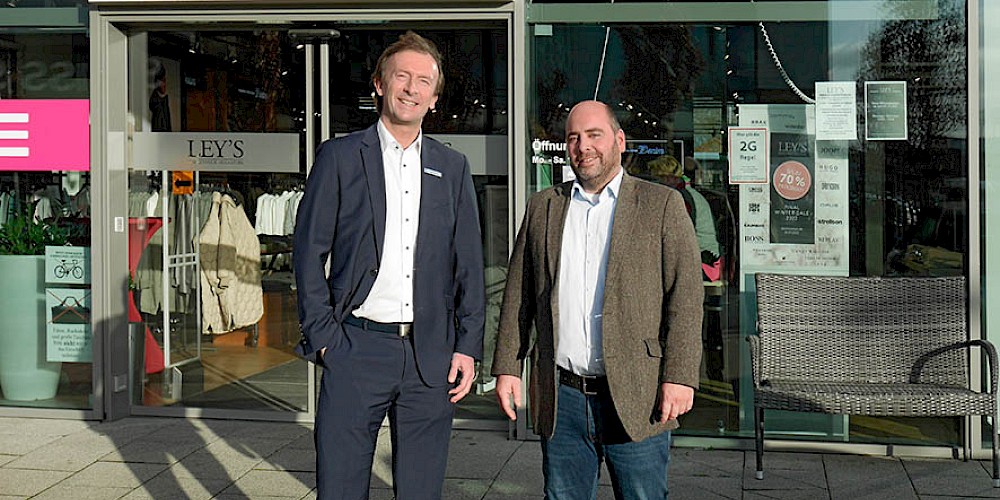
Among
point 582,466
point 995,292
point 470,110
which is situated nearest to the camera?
point 582,466

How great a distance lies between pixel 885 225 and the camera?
6.75m

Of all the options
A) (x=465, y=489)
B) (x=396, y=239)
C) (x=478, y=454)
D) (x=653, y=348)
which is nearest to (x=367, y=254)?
(x=396, y=239)

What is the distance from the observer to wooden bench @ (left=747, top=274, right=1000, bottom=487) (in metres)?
6.33

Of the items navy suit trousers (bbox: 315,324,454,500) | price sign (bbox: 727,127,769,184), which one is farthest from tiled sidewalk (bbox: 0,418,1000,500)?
navy suit trousers (bbox: 315,324,454,500)

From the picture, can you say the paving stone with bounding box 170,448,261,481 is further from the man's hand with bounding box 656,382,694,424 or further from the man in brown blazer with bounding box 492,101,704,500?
the man's hand with bounding box 656,382,694,424

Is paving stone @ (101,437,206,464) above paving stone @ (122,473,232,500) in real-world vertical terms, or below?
above

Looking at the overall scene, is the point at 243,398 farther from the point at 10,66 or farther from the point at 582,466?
the point at 582,466

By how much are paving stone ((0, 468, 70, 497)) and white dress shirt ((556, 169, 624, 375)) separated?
11.0ft

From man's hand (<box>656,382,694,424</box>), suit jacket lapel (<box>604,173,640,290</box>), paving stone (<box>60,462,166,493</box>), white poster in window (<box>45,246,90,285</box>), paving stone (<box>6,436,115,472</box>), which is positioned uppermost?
suit jacket lapel (<box>604,173,640,290</box>)

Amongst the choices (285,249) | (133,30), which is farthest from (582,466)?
(133,30)

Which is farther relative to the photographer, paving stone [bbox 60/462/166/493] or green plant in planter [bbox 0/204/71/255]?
green plant in planter [bbox 0/204/71/255]

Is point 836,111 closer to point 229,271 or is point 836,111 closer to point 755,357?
point 755,357

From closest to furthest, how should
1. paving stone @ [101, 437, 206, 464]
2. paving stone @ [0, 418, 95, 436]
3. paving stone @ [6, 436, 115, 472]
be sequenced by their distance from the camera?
paving stone @ [6, 436, 115, 472] → paving stone @ [101, 437, 206, 464] → paving stone @ [0, 418, 95, 436]

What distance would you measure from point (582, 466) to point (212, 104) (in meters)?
4.70
